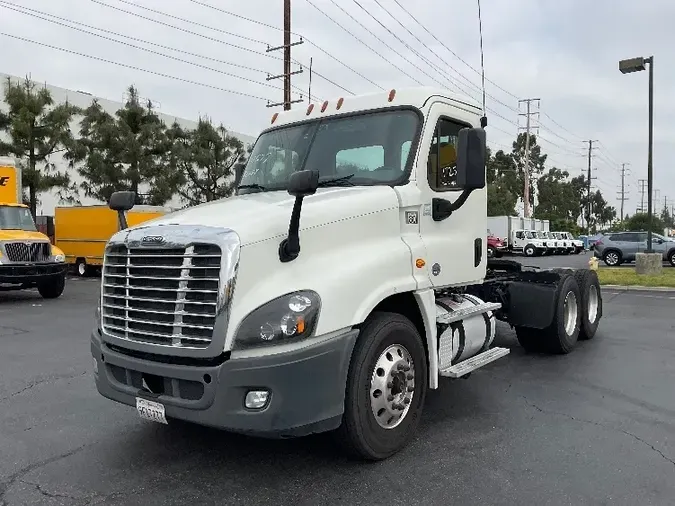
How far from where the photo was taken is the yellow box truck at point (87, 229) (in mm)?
21875

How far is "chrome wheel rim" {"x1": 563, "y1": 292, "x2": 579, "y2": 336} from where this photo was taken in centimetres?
749

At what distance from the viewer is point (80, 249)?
23.0 meters

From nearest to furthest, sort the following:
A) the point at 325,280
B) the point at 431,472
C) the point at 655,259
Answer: the point at 325,280 < the point at 431,472 < the point at 655,259

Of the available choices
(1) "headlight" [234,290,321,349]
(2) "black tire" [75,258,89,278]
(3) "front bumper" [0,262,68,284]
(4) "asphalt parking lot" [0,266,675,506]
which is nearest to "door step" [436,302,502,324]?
(4) "asphalt parking lot" [0,266,675,506]

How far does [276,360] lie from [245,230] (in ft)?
2.60

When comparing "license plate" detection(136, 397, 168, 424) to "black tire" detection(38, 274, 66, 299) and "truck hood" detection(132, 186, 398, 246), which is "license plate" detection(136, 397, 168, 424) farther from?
"black tire" detection(38, 274, 66, 299)

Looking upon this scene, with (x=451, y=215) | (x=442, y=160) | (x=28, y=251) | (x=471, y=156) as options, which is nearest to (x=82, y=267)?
(x=28, y=251)

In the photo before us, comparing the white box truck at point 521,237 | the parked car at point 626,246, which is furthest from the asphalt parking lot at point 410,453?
the white box truck at point 521,237

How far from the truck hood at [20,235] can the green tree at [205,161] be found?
1728 centimetres

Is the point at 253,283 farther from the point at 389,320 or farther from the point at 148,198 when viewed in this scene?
the point at 148,198

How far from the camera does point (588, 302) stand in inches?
324

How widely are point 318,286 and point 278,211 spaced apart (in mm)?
606

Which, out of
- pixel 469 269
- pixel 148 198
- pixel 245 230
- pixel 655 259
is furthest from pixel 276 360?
pixel 148 198

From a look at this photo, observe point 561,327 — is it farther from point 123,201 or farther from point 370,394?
point 123,201
